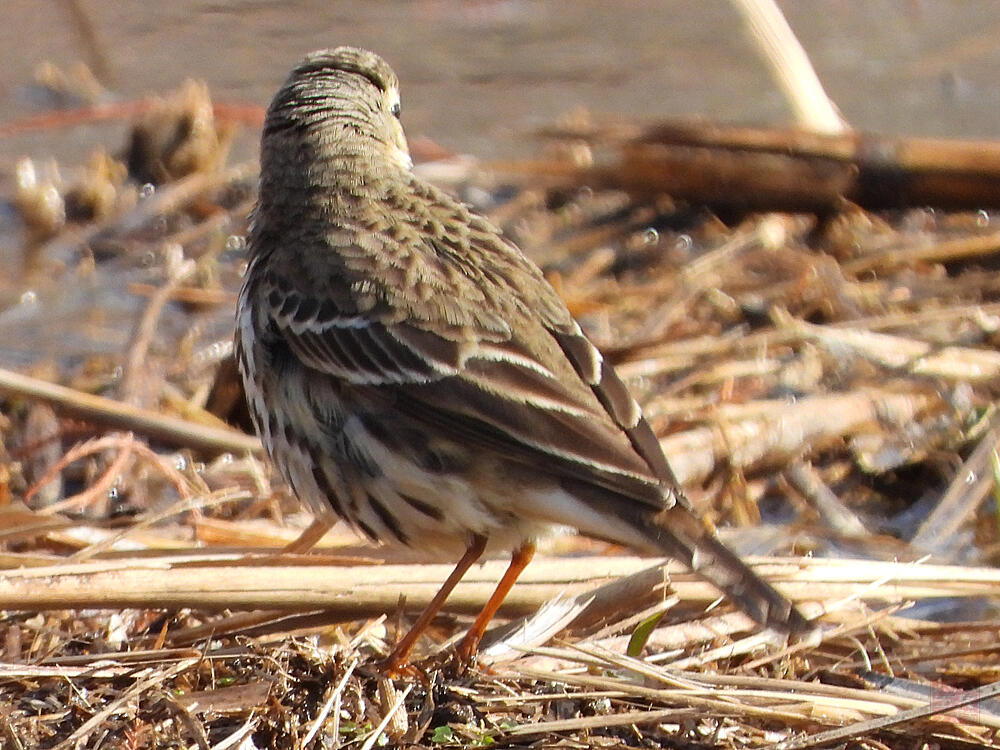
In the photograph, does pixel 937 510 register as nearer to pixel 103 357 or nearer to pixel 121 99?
pixel 103 357

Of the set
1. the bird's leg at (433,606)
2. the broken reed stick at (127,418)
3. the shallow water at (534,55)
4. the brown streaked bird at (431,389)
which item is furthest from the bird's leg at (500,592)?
the shallow water at (534,55)

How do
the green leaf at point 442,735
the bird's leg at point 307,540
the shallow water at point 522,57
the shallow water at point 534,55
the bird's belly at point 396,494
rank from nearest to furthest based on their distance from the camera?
the green leaf at point 442,735 → the bird's belly at point 396,494 → the bird's leg at point 307,540 → the shallow water at point 522,57 → the shallow water at point 534,55

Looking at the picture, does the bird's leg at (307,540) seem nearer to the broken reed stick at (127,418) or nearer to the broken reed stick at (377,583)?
the broken reed stick at (377,583)

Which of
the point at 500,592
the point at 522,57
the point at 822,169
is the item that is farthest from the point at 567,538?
the point at 522,57

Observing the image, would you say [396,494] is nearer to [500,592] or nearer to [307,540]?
[500,592]

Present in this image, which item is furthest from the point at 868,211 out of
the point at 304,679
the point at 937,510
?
the point at 304,679

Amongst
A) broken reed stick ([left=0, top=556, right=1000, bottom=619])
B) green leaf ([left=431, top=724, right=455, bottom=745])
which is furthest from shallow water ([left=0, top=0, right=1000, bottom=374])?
green leaf ([left=431, top=724, right=455, bottom=745])

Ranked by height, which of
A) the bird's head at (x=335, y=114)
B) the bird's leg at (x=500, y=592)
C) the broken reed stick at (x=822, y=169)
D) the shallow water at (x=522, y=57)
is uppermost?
the shallow water at (x=522, y=57)
